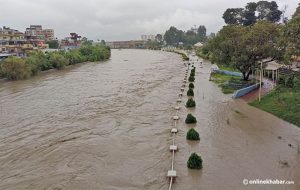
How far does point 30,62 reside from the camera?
46.1 metres

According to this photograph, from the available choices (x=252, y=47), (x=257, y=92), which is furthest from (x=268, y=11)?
(x=257, y=92)

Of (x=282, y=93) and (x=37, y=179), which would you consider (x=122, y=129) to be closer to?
(x=37, y=179)

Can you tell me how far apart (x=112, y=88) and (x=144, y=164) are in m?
20.9

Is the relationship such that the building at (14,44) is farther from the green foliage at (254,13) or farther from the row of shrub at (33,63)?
the green foliage at (254,13)

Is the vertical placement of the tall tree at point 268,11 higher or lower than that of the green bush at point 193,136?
higher

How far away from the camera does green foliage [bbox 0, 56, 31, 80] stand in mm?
41275

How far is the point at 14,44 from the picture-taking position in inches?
2697

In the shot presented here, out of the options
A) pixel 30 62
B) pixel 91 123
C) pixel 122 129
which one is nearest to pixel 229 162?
pixel 122 129

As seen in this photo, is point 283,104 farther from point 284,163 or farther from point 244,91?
point 284,163

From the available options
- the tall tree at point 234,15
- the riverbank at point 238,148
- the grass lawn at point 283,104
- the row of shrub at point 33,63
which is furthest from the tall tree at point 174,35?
the riverbank at point 238,148

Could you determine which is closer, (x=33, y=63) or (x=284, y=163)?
(x=284, y=163)

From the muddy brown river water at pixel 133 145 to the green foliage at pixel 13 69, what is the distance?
14.8 meters

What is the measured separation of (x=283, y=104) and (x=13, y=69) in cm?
3205

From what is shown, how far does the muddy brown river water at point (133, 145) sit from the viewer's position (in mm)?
11852
